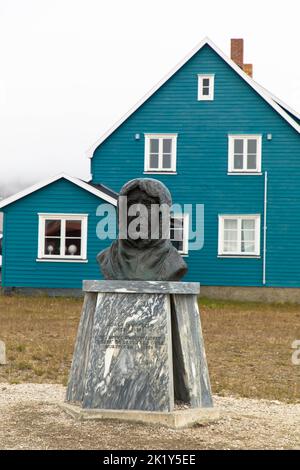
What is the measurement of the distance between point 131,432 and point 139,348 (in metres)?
0.83

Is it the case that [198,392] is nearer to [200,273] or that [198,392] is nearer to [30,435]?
[30,435]

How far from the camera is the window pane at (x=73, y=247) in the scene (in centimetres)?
2770

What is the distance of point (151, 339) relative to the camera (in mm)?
8508

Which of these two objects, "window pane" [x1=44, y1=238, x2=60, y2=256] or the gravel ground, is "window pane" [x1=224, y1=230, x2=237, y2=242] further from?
the gravel ground

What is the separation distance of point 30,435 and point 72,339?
323 inches

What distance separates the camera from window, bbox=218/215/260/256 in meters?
29.0

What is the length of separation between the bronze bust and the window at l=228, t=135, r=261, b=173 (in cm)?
1990

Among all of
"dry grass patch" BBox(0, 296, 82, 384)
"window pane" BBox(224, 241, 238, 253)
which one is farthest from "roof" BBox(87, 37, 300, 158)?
"dry grass patch" BBox(0, 296, 82, 384)

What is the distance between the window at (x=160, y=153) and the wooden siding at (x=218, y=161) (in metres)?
0.20

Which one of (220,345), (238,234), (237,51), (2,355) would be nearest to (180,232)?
(238,234)

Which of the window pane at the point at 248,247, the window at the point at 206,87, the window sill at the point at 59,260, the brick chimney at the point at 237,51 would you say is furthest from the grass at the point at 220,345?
the brick chimney at the point at 237,51

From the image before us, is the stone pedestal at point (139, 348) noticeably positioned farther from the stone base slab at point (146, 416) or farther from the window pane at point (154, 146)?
the window pane at point (154, 146)

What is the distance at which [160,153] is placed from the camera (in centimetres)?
2933
